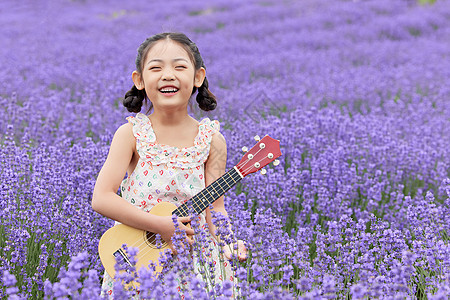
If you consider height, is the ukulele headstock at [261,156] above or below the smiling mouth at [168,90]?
below

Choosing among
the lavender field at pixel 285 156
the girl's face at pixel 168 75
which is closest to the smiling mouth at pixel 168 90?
the girl's face at pixel 168 75

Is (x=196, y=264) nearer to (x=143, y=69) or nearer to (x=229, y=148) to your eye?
(x=143, y=69)

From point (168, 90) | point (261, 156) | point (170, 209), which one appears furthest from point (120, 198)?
point (261, 156)

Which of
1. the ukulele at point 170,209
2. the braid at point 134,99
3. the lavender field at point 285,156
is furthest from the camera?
the braid at point 134,99

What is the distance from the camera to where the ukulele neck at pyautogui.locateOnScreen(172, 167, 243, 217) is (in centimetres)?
235

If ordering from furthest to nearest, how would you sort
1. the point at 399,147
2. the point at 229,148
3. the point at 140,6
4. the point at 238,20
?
the point at 140,6 < the point at 238,20 < the point at 399,147 < the point at 229,148

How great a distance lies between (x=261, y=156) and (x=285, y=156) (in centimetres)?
152

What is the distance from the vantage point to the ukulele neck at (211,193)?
2.35 meters

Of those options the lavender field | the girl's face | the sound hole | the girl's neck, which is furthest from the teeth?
the sound hole

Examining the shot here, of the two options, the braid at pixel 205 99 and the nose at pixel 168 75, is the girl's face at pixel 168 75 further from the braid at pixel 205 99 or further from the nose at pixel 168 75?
the braid at pixel 205 99

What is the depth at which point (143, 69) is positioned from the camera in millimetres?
2529

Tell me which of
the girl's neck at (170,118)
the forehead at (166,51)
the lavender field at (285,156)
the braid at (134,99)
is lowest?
the lavender field at (285,156)

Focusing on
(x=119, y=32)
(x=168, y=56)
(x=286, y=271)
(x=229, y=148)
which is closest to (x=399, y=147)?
(x=229, y=148)

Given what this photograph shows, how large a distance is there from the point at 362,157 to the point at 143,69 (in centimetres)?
222
